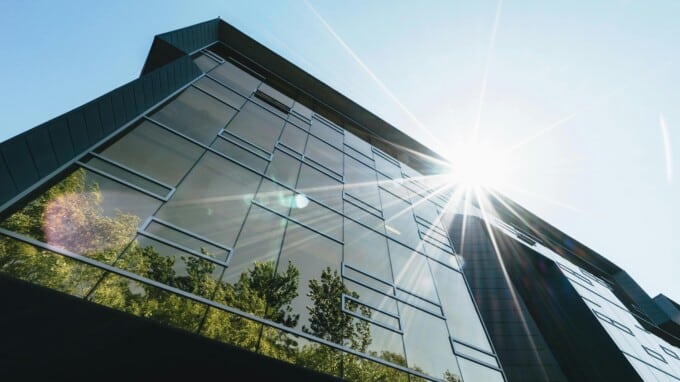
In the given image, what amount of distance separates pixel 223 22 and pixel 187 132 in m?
8.56

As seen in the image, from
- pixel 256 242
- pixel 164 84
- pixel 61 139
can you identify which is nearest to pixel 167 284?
pixel 256 242

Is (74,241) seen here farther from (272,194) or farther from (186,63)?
(186,63)

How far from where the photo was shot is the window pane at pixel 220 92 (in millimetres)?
9425

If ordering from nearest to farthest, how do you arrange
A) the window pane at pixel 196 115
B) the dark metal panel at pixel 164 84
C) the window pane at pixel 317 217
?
1. the window pane at pixel 196 115
2. the dark metal panel at pixel 164 84
3. the window pane at pixel 317 217

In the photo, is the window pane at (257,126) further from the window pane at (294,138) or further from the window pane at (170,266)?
the window pane at (170,266)

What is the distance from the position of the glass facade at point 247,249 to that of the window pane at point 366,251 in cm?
4

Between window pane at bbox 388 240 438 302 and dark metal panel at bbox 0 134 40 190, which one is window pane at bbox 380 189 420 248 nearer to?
window pane at bbox 388 240 438 302

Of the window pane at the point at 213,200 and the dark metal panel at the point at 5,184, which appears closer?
the dark metal panel at the point at 5,184

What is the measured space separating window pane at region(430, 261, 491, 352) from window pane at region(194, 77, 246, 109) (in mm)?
7989

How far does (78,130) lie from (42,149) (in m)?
0.83

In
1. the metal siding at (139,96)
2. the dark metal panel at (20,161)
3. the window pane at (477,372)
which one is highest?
the metal siding at (139,96)

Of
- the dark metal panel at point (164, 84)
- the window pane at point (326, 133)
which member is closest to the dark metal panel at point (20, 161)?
the dark metal panel at point (164, 84)

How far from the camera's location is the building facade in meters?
3.93

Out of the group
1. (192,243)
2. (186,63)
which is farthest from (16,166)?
(186,63)
